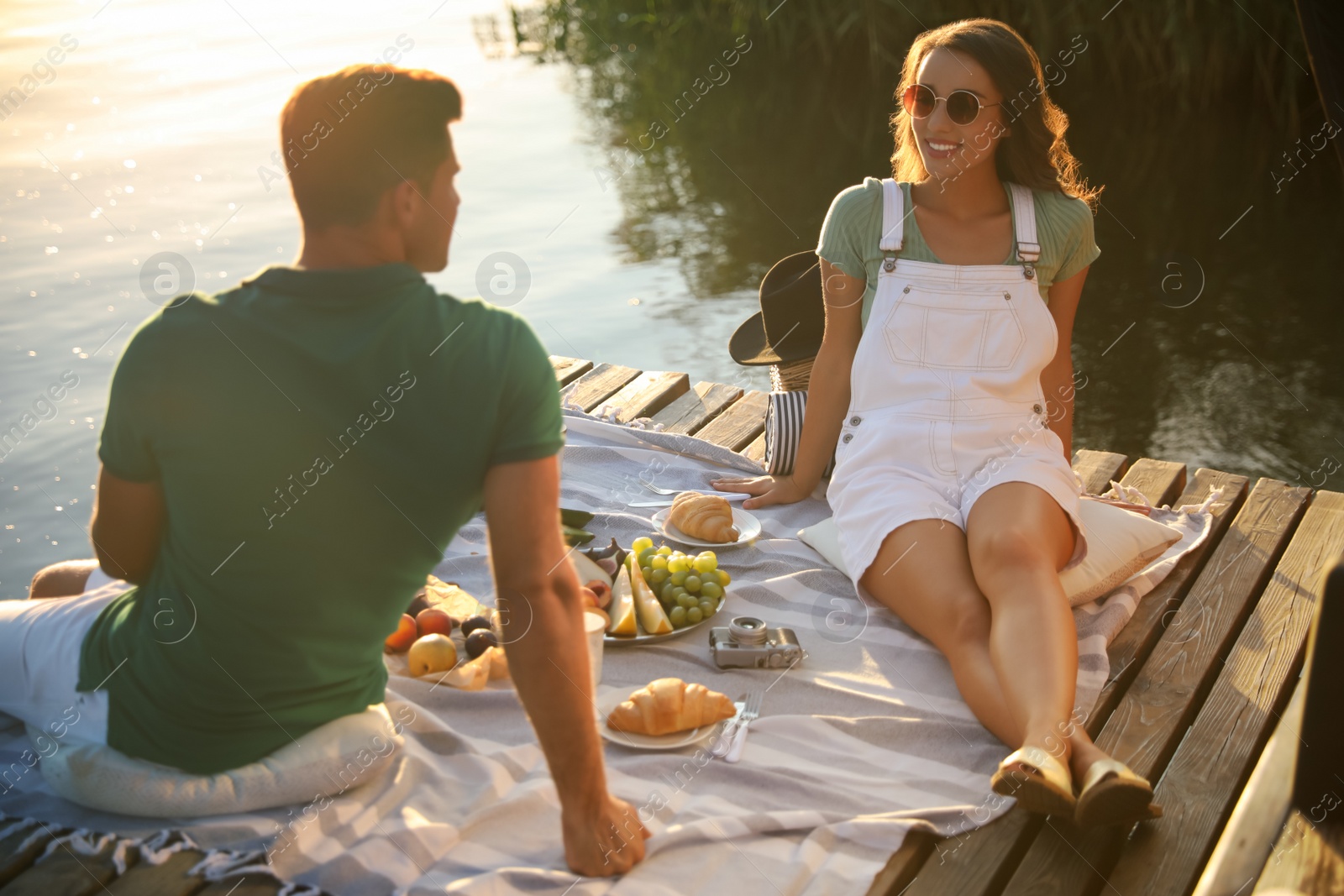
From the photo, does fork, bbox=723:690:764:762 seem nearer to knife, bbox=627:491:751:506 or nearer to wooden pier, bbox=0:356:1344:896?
wooden pier, bbox=0:356:1344:896

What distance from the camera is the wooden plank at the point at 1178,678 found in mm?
2344

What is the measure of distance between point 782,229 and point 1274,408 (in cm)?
377

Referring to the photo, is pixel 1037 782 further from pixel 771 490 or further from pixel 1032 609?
pixel 771 490

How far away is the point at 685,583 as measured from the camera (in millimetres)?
3238

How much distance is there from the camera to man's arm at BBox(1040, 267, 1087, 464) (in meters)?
3.51

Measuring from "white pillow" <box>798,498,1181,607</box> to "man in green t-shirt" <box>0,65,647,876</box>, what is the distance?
150cm

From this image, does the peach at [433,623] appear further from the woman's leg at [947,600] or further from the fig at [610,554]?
the woman's leg at [947,600]

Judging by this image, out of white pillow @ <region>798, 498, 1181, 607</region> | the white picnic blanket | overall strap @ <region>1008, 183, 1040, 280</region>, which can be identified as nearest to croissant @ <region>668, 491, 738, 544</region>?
the white picnic blanket

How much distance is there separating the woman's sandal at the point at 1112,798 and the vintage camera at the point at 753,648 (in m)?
0.90

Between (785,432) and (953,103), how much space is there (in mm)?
1217

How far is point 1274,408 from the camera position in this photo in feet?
19.1

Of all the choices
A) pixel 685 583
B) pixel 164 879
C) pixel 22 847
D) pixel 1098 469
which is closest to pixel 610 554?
pixel 685 583

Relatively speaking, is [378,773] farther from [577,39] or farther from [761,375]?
[577,39]

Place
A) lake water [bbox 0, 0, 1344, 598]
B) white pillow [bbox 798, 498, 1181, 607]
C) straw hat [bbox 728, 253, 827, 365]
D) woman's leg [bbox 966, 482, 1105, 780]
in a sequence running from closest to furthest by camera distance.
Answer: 1. woman's leg [bbox 966, 482, 1105, 780]
2. white pillow [bbox 798, 498, 1181, 607]
3. straw hat [bbox 728, 253, 827, 365]
4. lake water [bbox 0, 0, 1344, 598]
